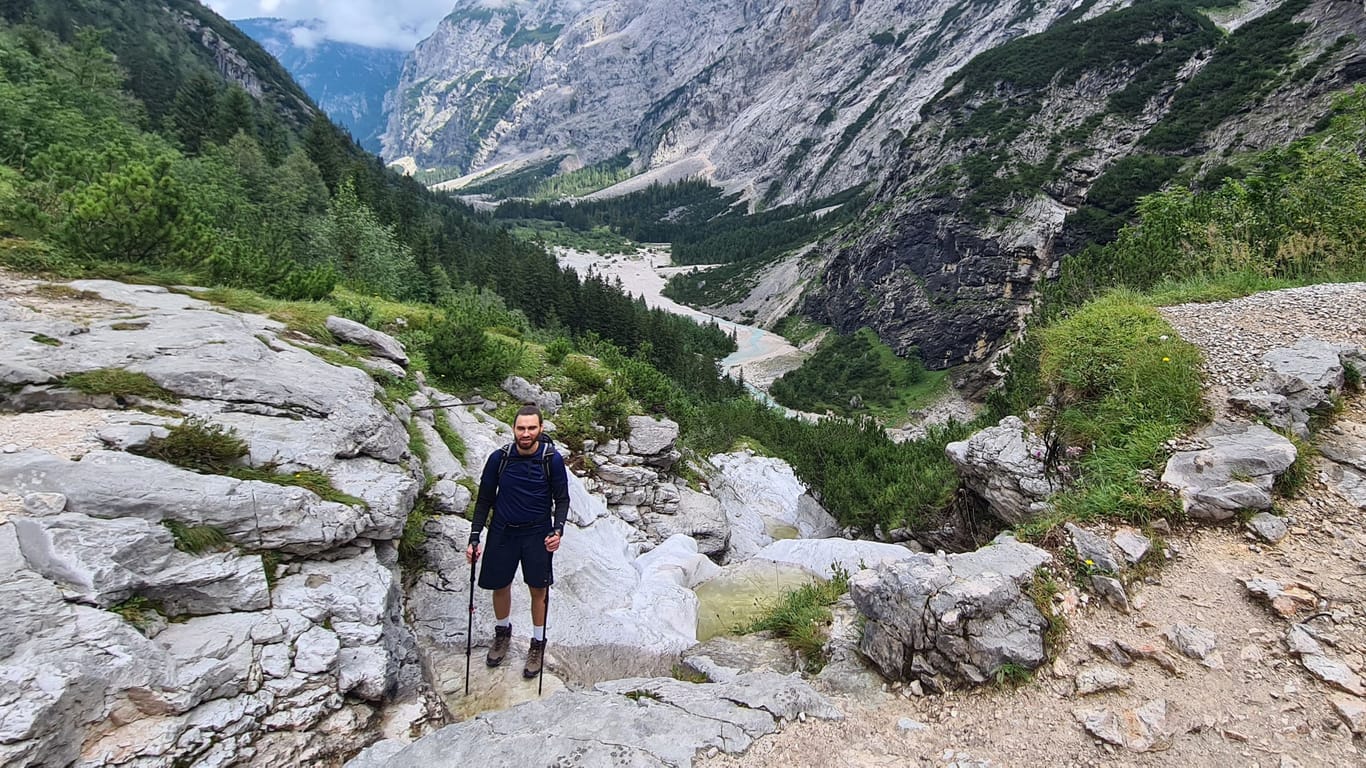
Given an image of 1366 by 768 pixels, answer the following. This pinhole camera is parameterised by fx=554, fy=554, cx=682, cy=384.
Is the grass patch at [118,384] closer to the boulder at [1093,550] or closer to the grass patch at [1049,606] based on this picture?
the grass patch at [1049,606]

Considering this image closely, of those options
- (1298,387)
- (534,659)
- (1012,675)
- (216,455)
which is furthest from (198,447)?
(1298,387)

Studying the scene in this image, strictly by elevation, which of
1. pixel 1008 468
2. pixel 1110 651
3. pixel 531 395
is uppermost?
pixel 531 395

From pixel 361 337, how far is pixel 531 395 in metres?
4.37

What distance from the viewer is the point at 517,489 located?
6.17 meters

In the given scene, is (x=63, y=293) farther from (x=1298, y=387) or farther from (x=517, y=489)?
(x=1298, y=387)

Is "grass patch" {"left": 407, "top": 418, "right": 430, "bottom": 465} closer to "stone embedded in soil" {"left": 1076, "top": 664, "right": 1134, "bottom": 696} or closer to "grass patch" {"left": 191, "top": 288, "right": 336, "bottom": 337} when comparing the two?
"grass patch" {"left": 191, "top": 288, "right": 336, "bottom": 337}

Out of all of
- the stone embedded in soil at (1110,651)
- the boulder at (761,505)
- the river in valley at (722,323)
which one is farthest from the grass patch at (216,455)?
the river in valley at (722,323)

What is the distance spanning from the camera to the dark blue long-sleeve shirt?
6184 millimetres

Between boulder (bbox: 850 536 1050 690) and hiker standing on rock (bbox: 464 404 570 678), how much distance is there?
3.60 metres

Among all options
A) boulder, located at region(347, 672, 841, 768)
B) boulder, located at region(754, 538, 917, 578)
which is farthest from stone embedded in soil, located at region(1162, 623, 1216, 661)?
boulder, located at region(754, 538, 917, 578)

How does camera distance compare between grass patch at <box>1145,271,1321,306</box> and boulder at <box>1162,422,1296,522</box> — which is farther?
grass patch at <box>1145,271,1321,306</box>

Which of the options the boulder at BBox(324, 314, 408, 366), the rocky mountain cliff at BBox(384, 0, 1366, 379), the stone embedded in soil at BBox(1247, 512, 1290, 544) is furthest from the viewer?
the rocky mountain cliff at BBox(384, 0, 1366, 379)

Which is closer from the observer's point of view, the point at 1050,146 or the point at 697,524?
the point at 697,524

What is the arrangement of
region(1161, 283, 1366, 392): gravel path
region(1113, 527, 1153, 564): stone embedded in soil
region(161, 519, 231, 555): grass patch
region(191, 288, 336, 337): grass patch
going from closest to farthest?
region(161, 519, 231, 555): grass patch < region(1113, 527, 1153, 564): stone embedded in soil < region(1161, 283, 1366, 392): gravel path < region(191, 288, 336, 337): grass patch
